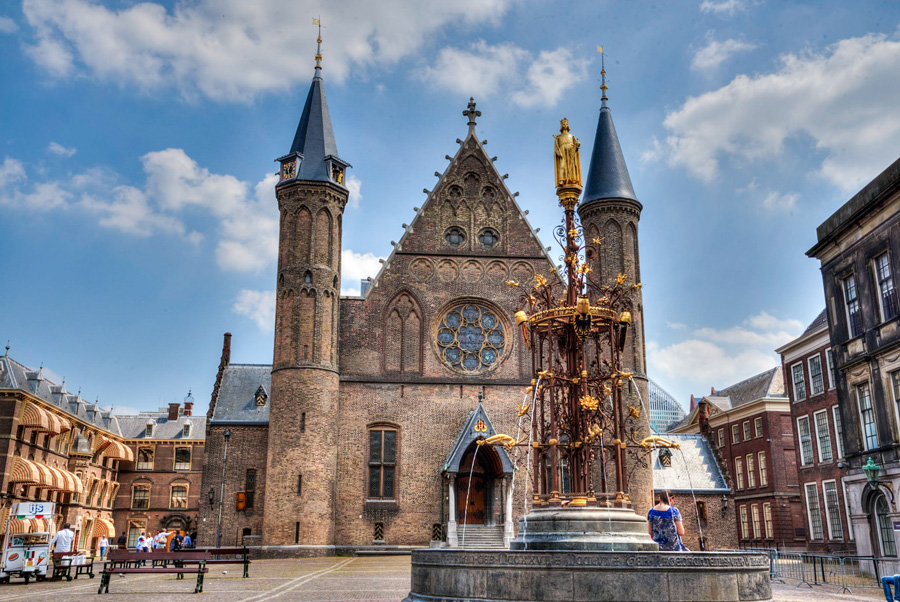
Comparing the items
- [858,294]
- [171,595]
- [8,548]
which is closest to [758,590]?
[171,595]

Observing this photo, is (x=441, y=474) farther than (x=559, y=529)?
Yes

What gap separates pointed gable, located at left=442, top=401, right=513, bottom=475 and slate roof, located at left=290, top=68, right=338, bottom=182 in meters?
12.2

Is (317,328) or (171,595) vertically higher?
(317,328)

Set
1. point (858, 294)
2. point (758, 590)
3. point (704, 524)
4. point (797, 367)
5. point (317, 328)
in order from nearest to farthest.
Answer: point (758, 590), point (858, 294), point (317, 328), point (704, 524), point (797, 367)

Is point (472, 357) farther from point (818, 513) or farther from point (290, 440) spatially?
point (818, 513)

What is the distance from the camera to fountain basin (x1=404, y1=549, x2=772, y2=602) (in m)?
10.5

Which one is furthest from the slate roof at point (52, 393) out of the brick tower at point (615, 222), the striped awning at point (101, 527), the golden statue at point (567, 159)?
the golden statue at point (567, 159)

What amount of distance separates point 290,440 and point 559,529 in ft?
66.9

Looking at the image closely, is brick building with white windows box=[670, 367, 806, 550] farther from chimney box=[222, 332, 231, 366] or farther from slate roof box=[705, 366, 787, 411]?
chimney box=[222, 332, 231, 366]

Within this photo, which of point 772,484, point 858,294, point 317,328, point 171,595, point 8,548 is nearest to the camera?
point 171,595

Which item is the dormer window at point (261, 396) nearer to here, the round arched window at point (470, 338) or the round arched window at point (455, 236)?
the round arched window at point (470, 338)

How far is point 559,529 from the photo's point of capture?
42.7 feet

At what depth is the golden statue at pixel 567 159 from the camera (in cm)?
1592

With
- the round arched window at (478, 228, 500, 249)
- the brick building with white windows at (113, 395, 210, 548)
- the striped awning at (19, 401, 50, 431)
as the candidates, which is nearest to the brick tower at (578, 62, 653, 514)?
the round arched window at (478, 228, 500, 249)
